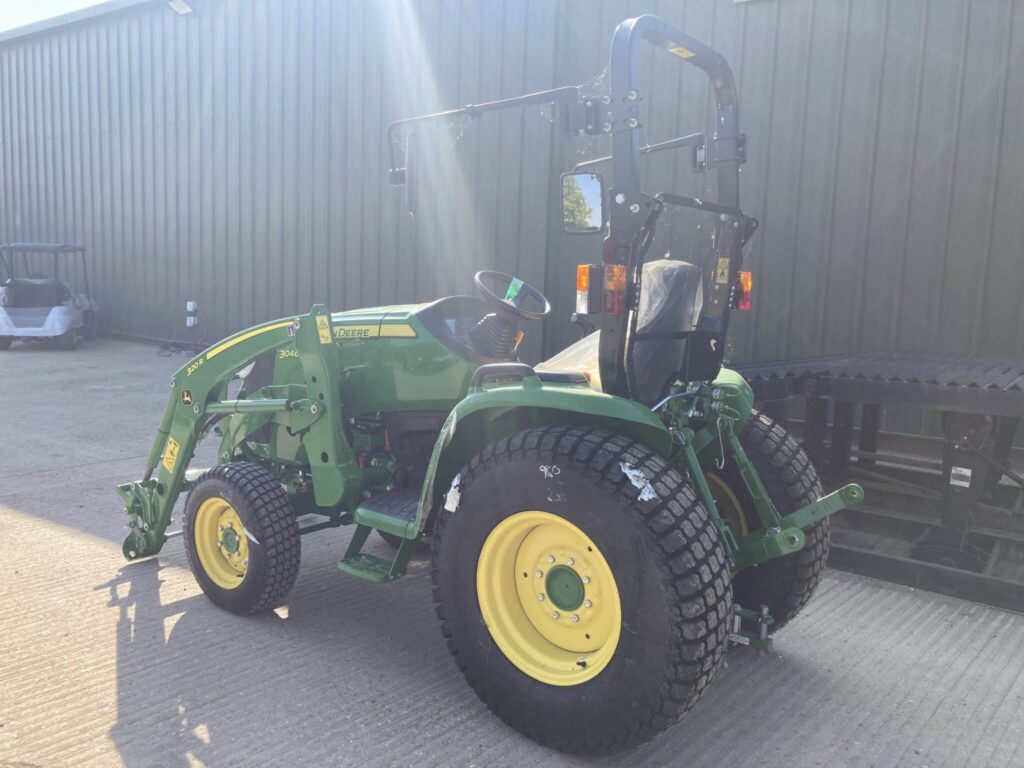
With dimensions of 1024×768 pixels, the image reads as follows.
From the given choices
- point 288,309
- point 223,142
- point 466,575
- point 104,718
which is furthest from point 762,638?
point 223,142

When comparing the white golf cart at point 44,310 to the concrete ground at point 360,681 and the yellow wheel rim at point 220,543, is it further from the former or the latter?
the yellow wheel rim at point 220,543

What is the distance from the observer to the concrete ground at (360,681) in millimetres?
2688

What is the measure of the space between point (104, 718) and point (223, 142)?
36.4ft

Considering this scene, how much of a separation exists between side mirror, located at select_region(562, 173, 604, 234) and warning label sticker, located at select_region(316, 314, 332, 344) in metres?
1.48

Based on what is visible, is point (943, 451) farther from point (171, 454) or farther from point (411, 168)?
point (171, 454)

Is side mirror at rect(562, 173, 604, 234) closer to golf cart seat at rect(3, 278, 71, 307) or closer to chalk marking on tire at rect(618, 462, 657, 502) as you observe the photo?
chalk marking on tire at rect(618, 462, 657, 502)

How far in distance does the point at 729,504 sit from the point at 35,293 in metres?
13.5

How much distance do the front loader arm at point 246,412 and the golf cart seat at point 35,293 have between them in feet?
36.0

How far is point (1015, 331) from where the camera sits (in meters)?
6.21

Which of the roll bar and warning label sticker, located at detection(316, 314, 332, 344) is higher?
the roll bar

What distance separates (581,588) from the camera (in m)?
2.66

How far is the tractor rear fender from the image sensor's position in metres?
2.69

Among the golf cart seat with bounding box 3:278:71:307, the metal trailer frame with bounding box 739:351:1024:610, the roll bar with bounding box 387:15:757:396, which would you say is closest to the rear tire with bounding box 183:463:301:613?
the roll bar with bounding box 387:15:757:396

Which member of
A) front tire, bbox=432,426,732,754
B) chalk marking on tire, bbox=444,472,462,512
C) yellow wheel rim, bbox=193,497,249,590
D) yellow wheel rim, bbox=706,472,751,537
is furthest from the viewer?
yellow wheel rim, bbox=193,497,249,590
